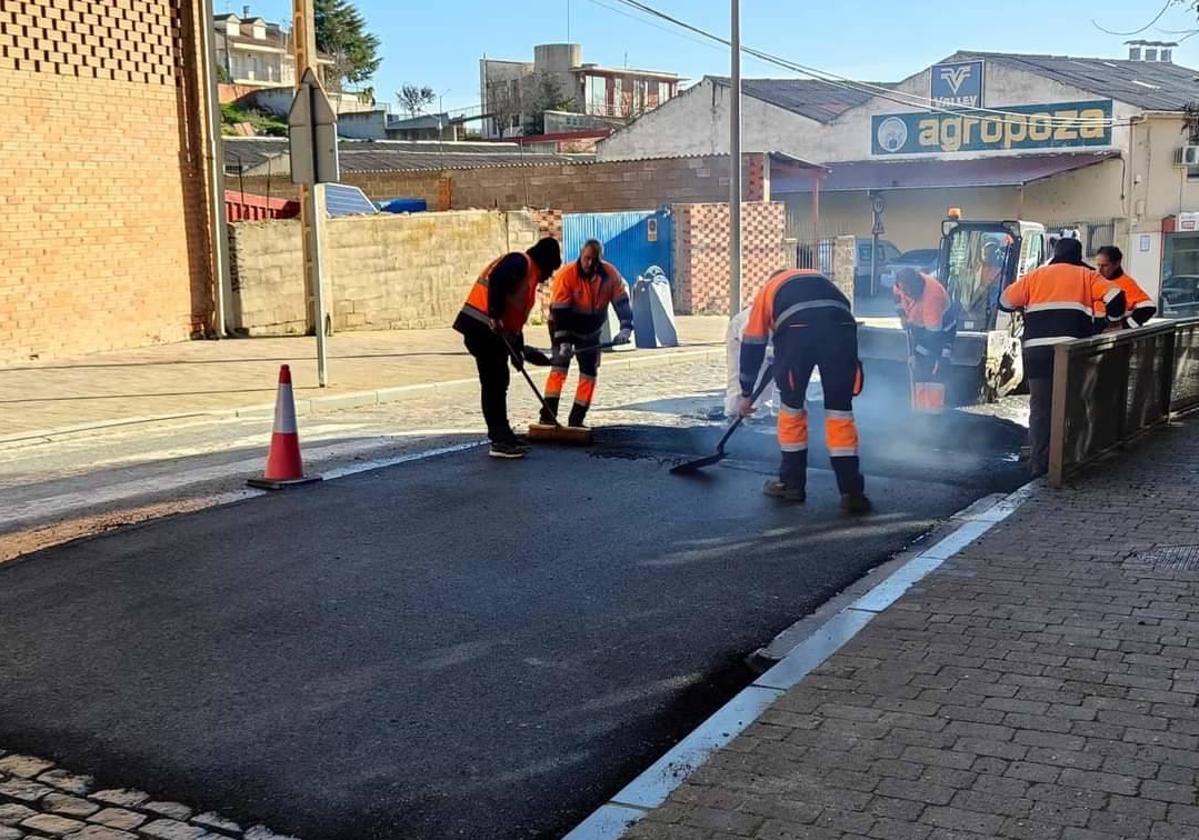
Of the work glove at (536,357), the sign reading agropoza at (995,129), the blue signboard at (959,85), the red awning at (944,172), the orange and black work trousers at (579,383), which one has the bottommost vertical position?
the orange and black work trousers at (579,383)

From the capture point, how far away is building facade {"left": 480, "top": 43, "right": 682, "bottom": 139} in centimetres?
7000

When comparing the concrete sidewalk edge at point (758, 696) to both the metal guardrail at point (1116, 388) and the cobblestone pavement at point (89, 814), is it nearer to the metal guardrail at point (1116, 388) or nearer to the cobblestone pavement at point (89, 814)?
the cobblestone pavement at point (89, 814)

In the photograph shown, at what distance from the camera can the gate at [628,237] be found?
25.3 m

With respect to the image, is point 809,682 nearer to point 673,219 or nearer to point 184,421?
Answer: point 184,421

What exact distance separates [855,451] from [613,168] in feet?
71.3

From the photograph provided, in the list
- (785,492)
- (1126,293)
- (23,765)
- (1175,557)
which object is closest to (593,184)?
(1126,293)

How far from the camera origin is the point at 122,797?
13.2 ft

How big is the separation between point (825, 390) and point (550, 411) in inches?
119

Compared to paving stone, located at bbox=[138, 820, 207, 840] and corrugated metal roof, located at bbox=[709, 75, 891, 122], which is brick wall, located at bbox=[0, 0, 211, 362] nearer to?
paving stone, located at bbox=[138, 820, 207, 840]

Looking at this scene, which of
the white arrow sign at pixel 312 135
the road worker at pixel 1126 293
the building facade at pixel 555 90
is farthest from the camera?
the building facade at pixel 555 90

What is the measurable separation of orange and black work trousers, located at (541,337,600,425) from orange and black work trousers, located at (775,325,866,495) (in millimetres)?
2615

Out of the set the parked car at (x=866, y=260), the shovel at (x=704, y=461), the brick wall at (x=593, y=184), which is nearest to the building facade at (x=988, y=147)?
the parked car at (x=866, y=260)

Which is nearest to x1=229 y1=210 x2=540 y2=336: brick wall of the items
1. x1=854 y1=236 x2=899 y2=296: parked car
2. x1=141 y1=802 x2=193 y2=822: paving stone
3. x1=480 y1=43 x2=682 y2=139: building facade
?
x1=141 y1=802 x2=193 y2=822: paving stone

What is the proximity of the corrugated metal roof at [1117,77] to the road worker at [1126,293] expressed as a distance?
28963 mm
